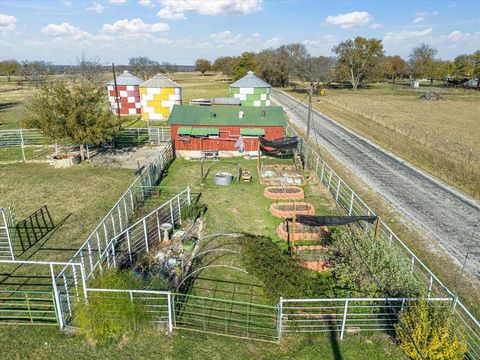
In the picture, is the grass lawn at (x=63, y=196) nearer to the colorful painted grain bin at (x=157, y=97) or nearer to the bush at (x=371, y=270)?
the bush at (x=371, y=270)

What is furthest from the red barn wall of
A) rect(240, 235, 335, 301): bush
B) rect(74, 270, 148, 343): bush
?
rect(74, 270, 148, 343): bush

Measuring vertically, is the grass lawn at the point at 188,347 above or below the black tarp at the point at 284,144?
below

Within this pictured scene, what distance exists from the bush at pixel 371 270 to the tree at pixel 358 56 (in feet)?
268

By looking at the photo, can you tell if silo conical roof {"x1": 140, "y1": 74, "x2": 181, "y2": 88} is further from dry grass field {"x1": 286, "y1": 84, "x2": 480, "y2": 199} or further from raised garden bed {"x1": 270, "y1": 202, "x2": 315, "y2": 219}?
raised garden bed {"x1": 270, "y1": 202, "x2": 315, "y2": 219}

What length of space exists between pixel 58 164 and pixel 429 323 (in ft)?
83.1

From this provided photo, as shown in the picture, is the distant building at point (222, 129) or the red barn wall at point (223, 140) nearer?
the distant building at point (222, 129)

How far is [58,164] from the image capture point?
25656mm

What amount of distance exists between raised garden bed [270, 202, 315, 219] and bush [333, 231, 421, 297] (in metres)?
4.75

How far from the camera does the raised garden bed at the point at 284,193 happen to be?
19.8m

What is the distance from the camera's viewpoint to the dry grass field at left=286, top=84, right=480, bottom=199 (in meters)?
25.3

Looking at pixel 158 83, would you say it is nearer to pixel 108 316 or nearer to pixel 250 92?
pixel 250 92

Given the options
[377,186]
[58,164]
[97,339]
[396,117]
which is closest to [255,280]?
[97,339]

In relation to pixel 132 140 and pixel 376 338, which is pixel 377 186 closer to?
pixel 376 338

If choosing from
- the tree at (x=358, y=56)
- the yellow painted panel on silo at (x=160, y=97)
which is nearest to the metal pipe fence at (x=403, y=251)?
the yellow painted panel on silo at (x=160, y=97)
